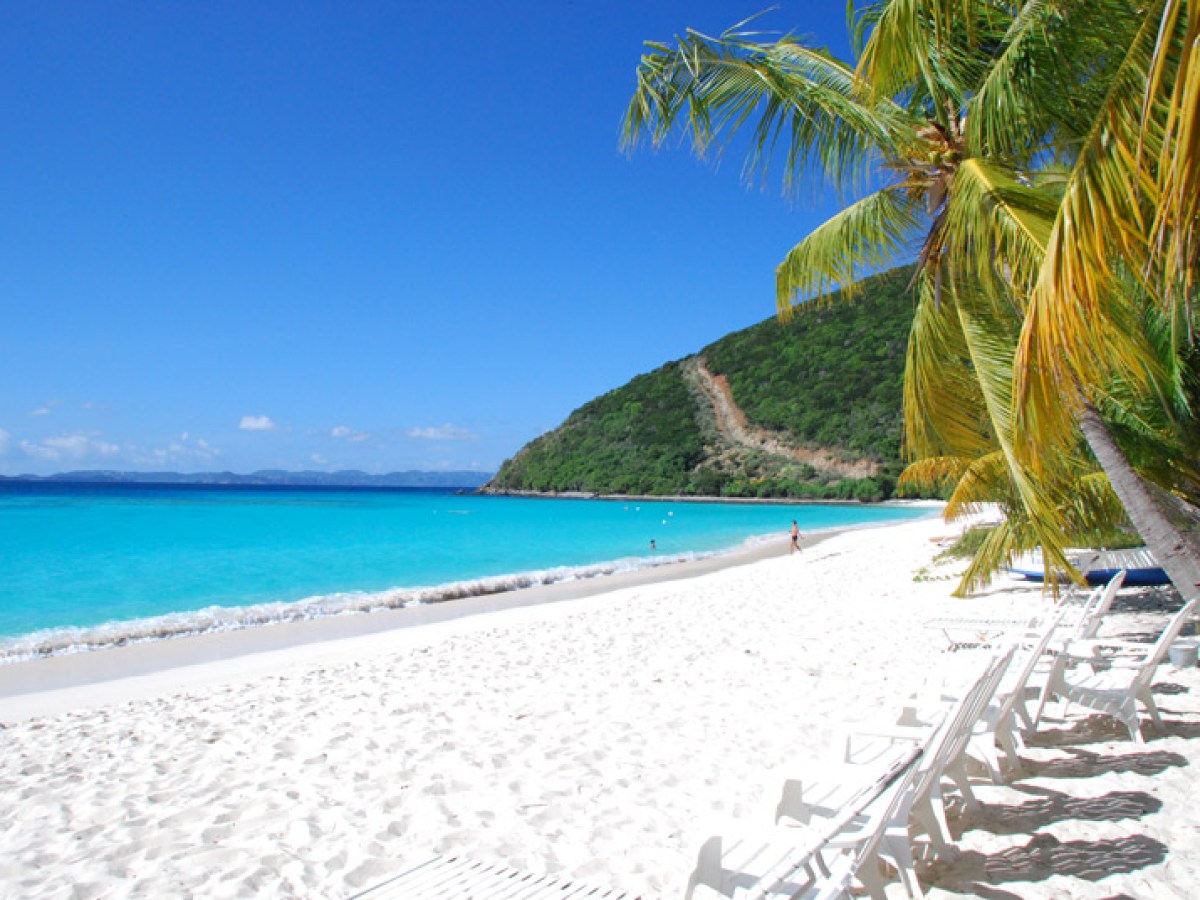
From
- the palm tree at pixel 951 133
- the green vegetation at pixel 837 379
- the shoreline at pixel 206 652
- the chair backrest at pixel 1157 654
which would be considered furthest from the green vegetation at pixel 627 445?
the chair backrest at pixel 1157 654

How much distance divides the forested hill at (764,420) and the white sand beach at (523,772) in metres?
48.8

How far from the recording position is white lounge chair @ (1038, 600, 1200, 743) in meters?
4.33

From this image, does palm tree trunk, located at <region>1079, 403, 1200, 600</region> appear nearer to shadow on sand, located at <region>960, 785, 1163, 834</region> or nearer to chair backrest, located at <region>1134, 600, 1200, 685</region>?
chair backrest, located at <region>1134, 600, 1200, 685</region>

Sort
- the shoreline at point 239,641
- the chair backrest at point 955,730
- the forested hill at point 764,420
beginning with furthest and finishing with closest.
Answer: the forested hill at point 764,420, the shoreline at point 239,641, the chair backrest at point 955,730

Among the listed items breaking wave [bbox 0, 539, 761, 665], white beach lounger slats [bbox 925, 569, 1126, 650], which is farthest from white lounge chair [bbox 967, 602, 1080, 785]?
breaking wave [bbox 0, 539, 761, 665]

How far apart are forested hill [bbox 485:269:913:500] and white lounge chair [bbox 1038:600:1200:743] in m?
49.4

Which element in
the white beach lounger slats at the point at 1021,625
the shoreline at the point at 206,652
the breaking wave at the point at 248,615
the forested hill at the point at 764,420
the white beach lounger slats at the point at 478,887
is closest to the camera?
the white beach lounger slats at the point at 478,887

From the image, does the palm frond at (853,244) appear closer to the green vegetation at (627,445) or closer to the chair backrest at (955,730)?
the chair backrest at (955,730)

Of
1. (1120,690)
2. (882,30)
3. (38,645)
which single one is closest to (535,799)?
(1120,690)

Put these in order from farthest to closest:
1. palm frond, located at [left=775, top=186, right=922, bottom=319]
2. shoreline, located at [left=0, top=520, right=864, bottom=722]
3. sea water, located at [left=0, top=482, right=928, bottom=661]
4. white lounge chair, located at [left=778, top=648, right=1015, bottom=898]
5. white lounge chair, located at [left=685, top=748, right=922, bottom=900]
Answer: sea water, located at [left=0, top=482, right=928, bottom=661] → shoreline, located at [left=0, top=520, right=864, bottom=722] → palm frond, located at [left=775, top=186, right=922, bottom=319] → white lounge chair, located at [left=778, top=648, right=1015, bottom=898] → white lounge chair, located at [left=685, top=748, right=922, bottom=900]

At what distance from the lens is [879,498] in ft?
193

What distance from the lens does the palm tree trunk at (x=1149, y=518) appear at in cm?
495

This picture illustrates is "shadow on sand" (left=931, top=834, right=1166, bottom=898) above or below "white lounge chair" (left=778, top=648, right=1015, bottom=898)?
below

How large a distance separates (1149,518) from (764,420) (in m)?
63.9
